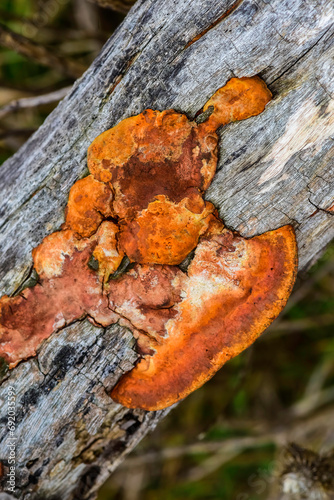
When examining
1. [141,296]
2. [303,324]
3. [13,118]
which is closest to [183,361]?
[141,296]

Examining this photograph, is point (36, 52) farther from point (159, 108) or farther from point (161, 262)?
point (161, 262)

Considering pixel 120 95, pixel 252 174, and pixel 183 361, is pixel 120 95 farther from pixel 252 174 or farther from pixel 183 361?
pixel 183 361

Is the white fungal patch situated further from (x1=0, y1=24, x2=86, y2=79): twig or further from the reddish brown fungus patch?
(x1=0, y1=24, x2=86, y2=79): twig

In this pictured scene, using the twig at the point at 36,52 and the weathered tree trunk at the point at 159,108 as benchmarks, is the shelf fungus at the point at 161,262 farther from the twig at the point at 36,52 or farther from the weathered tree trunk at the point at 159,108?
the twig at the point at 36,52

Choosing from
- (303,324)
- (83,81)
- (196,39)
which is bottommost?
(303,324)

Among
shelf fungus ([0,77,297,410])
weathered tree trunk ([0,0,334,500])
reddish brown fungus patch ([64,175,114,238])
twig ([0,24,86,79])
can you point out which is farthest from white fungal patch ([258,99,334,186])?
twig ([0,24,86,79])

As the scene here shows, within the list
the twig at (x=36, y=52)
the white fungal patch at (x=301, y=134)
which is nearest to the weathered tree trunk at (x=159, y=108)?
the white fungal patch at (x=301, y=134)
